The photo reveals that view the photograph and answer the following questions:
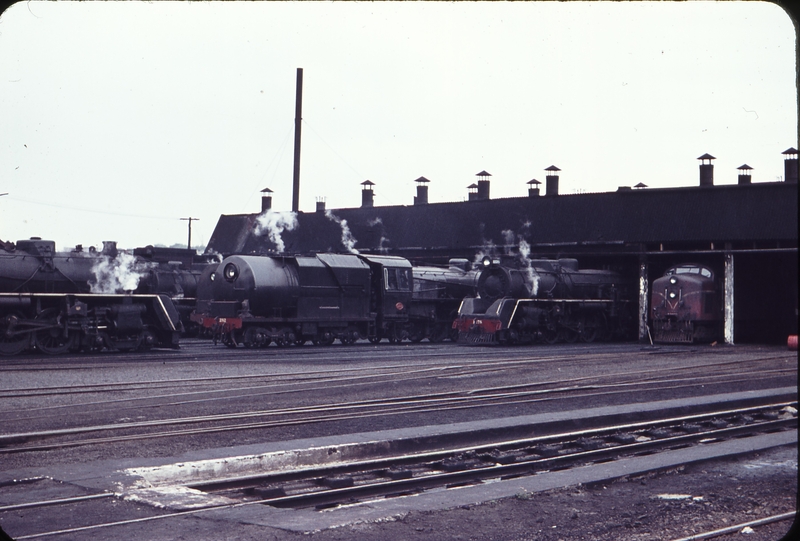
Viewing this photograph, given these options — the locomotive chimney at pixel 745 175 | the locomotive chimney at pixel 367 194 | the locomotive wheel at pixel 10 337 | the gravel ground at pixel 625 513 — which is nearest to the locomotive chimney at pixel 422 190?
the locomotive chimney at pixel 367 194

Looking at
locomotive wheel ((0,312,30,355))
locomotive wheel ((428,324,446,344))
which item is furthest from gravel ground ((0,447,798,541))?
locomotive wheel ((428,324,446,344))

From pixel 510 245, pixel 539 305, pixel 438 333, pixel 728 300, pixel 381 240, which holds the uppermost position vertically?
pixel 381 240

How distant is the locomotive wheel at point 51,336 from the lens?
2434 cm

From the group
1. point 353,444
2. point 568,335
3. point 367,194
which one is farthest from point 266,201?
point 353,444

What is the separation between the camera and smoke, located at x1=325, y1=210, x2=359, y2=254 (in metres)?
46.3

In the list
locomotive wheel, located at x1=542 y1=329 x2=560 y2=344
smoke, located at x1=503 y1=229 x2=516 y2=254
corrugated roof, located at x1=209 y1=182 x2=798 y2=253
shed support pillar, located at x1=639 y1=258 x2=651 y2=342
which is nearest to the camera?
corrugated roof, located at x1=209 y1=182 x2=798 y2=253

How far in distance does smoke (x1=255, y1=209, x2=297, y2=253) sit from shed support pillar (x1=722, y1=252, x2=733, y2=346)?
23512 millimetres

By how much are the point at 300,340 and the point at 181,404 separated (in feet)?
54.2

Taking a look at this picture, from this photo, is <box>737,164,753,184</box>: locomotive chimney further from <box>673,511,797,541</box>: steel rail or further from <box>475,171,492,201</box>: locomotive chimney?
<box>673,511,797,541</box>: steel rail

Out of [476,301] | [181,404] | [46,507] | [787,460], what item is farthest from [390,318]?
[46,507]

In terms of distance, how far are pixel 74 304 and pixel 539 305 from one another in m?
17.3

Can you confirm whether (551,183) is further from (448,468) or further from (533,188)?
(448,468)

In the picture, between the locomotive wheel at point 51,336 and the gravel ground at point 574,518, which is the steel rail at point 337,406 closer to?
the gravel ground at point 574,518

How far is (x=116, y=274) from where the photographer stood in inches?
1064
